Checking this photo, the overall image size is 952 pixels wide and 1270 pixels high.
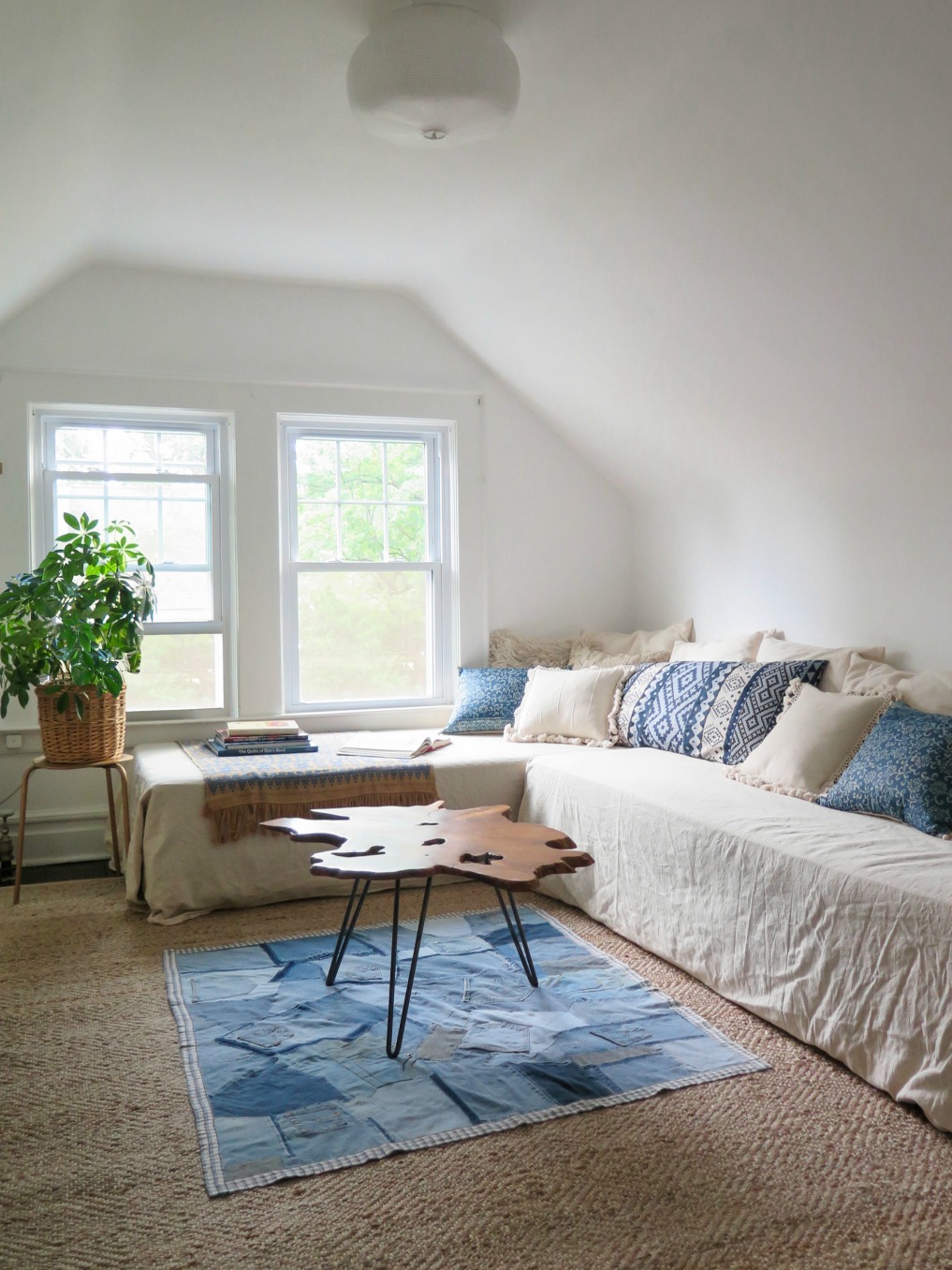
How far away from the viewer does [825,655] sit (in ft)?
12.4

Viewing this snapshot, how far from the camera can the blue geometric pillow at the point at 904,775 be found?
8.89 ft

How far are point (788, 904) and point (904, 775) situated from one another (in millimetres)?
509

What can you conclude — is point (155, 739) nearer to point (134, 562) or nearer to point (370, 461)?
point (134, 562)

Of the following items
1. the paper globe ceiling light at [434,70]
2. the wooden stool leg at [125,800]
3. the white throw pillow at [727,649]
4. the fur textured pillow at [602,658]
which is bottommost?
the wooden stool leg at [125,800]

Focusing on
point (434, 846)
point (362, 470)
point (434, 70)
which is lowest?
point (434, 846)

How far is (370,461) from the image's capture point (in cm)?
512

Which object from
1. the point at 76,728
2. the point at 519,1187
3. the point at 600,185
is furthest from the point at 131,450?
the point at 519,1187

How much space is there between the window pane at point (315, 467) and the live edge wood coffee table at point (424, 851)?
2.22 metres

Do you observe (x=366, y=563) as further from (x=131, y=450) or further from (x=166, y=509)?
(x=131, y=450)

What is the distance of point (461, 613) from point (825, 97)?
299 cm

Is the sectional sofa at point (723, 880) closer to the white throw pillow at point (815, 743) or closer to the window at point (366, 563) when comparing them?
the white throw pillow at point (815, 743)

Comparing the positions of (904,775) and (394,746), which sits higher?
(904,775)

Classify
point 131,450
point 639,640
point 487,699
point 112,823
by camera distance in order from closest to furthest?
point 112,823
point 131,450
point 487,699
point 639,640

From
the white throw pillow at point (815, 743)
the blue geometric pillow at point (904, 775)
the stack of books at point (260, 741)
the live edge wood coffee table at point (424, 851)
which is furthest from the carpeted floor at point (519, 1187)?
the stack of books at point (260, 741)
